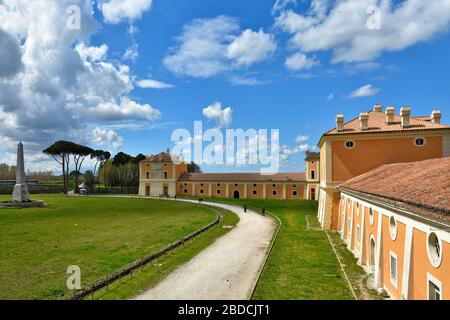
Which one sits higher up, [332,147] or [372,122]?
[372,122]

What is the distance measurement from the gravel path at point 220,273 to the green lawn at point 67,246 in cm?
158

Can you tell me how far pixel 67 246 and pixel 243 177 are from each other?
46636 mm

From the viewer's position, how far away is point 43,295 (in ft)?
37.2

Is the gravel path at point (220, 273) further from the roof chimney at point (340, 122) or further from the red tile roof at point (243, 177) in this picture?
the red tile roof at point (243, 177)

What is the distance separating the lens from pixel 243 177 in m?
64.1

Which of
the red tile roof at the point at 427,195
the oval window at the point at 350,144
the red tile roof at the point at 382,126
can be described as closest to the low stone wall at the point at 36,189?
the red tile roof at the point at 382,126

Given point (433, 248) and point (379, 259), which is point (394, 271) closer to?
point (379, 259)

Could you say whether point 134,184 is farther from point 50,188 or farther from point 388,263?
point 388,263

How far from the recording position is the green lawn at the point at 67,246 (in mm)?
12766

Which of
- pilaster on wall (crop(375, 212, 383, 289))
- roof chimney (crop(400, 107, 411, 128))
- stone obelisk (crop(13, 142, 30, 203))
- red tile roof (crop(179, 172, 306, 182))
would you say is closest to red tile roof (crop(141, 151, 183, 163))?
red tile roof (crop(179, 172, 306, 182))

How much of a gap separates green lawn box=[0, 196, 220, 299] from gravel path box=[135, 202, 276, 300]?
158 cm
